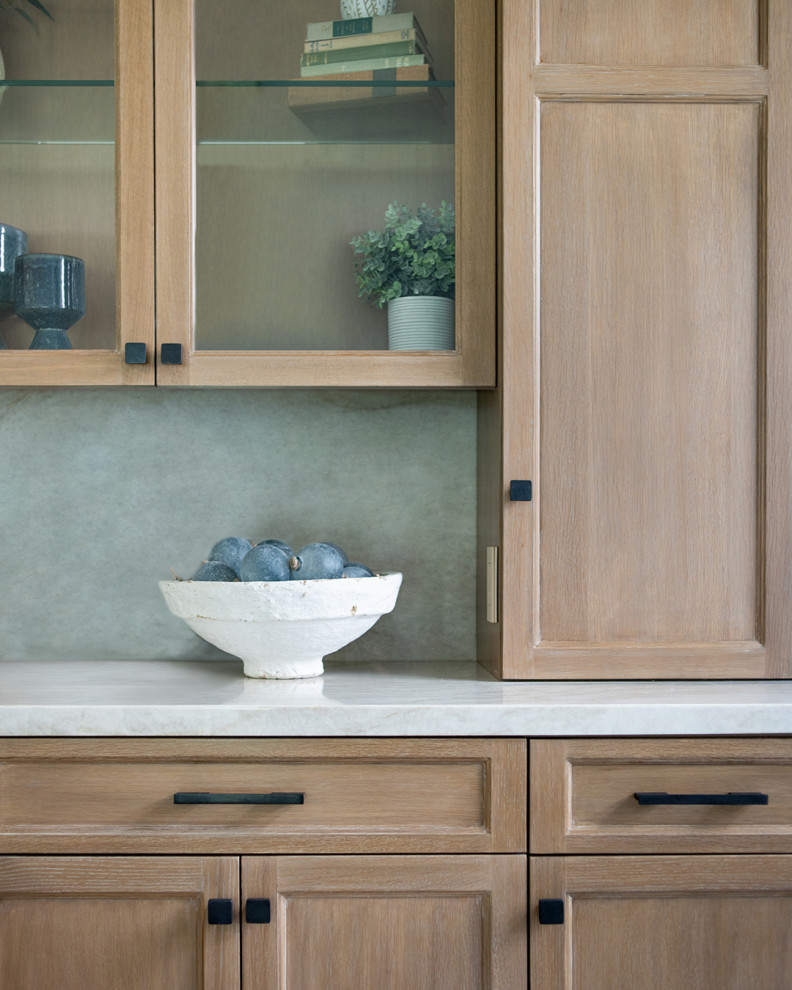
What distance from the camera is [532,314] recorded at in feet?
4.68

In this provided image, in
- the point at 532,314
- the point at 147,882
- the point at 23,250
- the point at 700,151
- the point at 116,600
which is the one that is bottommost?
the point at 147,882

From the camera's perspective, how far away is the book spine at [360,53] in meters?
1.52

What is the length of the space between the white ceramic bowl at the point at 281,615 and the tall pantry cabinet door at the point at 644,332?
25cm

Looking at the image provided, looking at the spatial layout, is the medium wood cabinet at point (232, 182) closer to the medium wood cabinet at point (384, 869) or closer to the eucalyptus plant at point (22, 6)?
the eucalyptus plant at point (22, 6)

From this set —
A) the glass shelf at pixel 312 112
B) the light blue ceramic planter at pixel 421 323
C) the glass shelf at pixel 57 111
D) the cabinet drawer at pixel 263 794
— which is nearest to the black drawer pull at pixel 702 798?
the cabinet drawer at pixel 263 794

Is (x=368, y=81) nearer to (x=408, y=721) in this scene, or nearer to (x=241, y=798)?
(x=408, y=721)

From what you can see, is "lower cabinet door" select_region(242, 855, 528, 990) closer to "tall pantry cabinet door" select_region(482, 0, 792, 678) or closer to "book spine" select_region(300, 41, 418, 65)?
"tall pantry cabinet door" select_region(482, 0, 792, 678)

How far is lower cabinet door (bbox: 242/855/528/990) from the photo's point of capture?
4.13 ft

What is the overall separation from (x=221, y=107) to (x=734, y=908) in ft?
4.88

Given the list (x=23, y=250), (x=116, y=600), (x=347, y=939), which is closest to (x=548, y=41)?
(x=23, y=250)

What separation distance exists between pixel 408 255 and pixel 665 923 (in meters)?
1.10

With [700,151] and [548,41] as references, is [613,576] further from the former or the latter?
[548,41]

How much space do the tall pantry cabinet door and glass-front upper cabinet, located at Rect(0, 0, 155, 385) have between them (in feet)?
2.00

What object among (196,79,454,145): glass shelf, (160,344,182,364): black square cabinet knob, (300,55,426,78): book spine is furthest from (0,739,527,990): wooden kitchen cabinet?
(300,55,426,78): book spine
